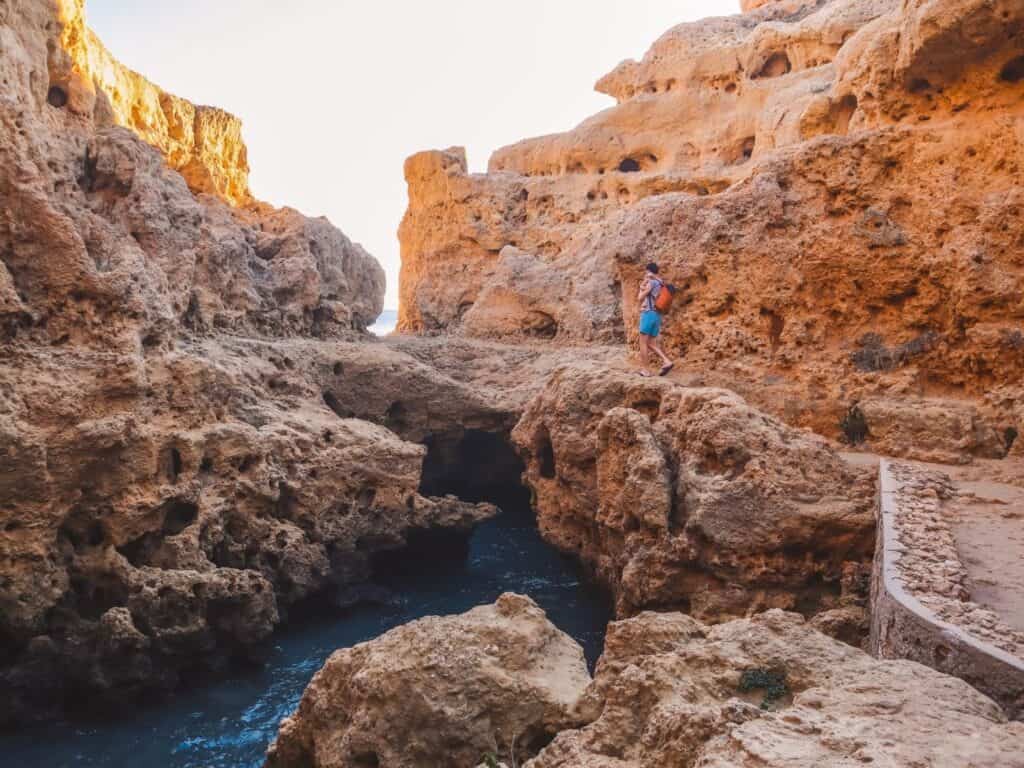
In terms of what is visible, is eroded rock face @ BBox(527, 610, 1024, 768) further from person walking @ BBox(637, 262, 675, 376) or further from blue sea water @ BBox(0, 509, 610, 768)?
person walking @ BBox(637, 262, 675, 376)

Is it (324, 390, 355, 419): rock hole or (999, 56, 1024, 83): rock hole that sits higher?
(999, 56, 1024, 83): rock hole

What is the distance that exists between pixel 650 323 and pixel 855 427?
3535 millimetres

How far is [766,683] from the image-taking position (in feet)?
15.5

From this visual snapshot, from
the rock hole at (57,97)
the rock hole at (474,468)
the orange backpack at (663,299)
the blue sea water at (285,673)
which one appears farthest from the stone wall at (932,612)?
the rock hole at (57,97)

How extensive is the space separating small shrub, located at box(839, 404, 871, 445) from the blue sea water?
4577 mm

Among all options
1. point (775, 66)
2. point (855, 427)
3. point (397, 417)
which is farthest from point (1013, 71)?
point (775, 66)

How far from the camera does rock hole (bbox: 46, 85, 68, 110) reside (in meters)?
15.6

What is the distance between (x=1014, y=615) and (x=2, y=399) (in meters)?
10.2

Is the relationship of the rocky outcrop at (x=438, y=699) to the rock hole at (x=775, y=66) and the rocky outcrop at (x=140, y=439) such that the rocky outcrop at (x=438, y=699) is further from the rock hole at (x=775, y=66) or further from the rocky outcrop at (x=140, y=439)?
the rock hole at (x=775, y=66)

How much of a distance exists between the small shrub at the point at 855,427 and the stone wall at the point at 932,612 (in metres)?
2.88

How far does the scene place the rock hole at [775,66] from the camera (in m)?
27.7

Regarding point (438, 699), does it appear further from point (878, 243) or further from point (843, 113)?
point (843, 113)

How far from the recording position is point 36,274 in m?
10.3

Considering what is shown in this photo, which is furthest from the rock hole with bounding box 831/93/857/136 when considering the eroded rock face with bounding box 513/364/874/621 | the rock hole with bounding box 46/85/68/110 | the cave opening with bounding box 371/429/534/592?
the rock hole with bounding box 46/85/68/110
